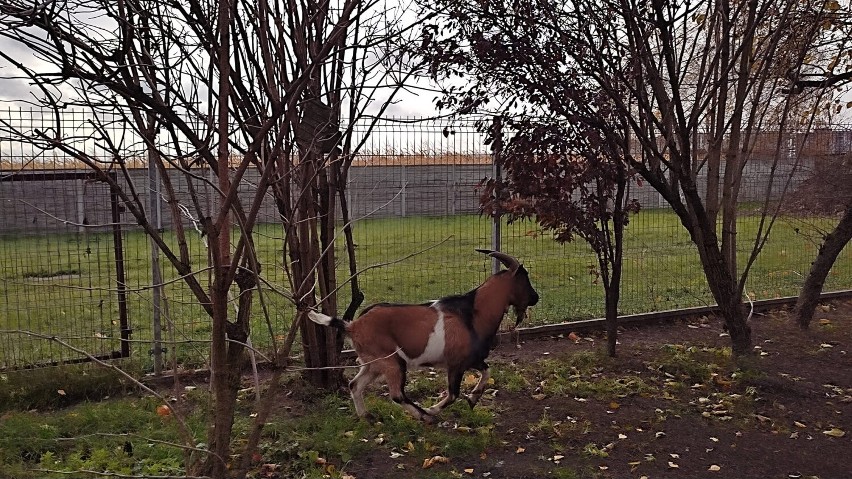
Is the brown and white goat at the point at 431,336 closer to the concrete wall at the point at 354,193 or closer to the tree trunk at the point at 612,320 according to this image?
the concrete wall at the point at 354,193

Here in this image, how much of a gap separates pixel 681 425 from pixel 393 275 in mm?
5530

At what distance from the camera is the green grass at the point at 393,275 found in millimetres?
6957

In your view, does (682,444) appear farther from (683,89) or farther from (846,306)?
(846,306)

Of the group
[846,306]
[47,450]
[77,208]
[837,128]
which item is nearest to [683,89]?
[837,128]

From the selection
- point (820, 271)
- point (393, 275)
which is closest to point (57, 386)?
point (393, 275)

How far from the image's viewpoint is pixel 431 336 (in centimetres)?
518

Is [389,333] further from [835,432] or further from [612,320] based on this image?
[835,432]

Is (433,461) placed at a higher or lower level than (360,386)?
lower

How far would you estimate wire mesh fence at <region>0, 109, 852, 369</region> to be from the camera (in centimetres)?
659

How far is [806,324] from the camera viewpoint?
833 cm

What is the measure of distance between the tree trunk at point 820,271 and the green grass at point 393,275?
4.56 feet

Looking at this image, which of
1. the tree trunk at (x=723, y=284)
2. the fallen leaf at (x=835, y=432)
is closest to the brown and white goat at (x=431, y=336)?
the tree trunk at (x=723, y=284)

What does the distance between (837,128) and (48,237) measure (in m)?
10.5

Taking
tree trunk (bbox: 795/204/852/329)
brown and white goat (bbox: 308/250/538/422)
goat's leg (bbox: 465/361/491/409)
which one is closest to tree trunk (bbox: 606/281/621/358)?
brown and white goat (bbox: 308/250/538/422)
